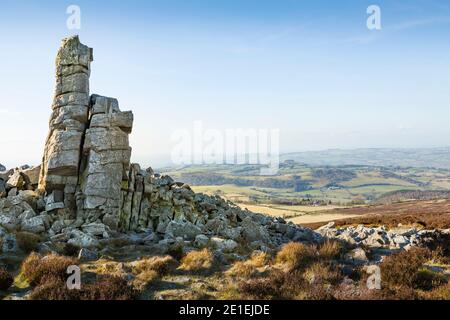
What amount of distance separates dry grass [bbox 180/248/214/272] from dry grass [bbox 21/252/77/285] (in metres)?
5.11

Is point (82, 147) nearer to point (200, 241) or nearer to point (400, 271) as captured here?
point (200, 241)

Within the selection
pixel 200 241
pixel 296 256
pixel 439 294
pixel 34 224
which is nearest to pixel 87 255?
pixel 34 224

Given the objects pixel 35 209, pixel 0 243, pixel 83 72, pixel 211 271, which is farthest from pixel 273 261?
pixel 83 72

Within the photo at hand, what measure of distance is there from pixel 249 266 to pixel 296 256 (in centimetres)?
263

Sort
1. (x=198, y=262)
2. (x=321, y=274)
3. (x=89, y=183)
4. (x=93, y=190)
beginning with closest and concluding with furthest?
(x=321, y=274) → (x=198, y=262) → (x=93, y=190) → (x=89, y=183)

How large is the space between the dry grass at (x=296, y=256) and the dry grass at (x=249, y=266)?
76 cm

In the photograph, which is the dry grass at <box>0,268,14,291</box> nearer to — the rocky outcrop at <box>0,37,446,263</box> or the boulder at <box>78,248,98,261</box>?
the boulder at <box>78,248,98,261</box>

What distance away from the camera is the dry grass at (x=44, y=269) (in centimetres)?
1502

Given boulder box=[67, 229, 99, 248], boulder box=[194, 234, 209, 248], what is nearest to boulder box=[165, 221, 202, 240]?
boulder box=[194, 234, 209, 248]

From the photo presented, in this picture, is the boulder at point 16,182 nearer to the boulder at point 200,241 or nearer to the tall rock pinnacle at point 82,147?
the tall rock pinnacle at point 82,147

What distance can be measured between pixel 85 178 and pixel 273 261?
15193 millimetres

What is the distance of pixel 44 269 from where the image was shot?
1543 centimetres

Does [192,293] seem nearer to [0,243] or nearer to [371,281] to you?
[371,281]
